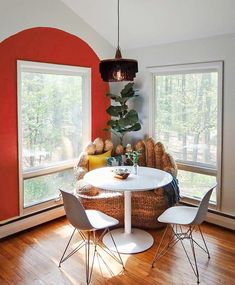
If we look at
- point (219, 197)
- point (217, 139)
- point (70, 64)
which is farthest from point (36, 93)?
point (219, 197)

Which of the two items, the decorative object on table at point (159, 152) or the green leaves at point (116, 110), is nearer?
the decorative object on table at point (159, 152)

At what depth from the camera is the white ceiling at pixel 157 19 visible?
3.30 m

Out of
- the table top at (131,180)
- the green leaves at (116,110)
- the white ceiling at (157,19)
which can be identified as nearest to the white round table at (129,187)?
the table top at (131,180)

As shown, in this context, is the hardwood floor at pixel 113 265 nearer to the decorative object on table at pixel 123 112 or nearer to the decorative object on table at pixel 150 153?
the decorative object on table at pixel 150 153

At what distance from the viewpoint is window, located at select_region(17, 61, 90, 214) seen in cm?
373

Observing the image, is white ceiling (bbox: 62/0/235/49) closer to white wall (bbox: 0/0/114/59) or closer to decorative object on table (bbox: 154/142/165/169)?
white wall (bbox: 0/0/114/59)

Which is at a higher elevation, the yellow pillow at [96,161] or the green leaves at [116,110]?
the green leaves at [116,110]

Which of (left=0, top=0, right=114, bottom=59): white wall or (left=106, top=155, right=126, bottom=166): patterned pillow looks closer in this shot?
(left=0, top=0, right=114, bottom=59): white wall

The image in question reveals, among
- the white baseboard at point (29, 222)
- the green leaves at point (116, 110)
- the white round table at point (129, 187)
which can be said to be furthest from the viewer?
the green leaves at point (116, 110)

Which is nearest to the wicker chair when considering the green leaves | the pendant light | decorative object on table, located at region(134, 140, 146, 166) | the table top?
the table top

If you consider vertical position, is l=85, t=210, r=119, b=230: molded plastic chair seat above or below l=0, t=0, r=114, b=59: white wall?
below

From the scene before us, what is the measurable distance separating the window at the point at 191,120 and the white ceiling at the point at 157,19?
1.31 feet

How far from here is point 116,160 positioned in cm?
421

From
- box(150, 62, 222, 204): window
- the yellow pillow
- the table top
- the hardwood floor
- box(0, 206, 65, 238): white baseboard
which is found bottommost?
the hardwood floor
